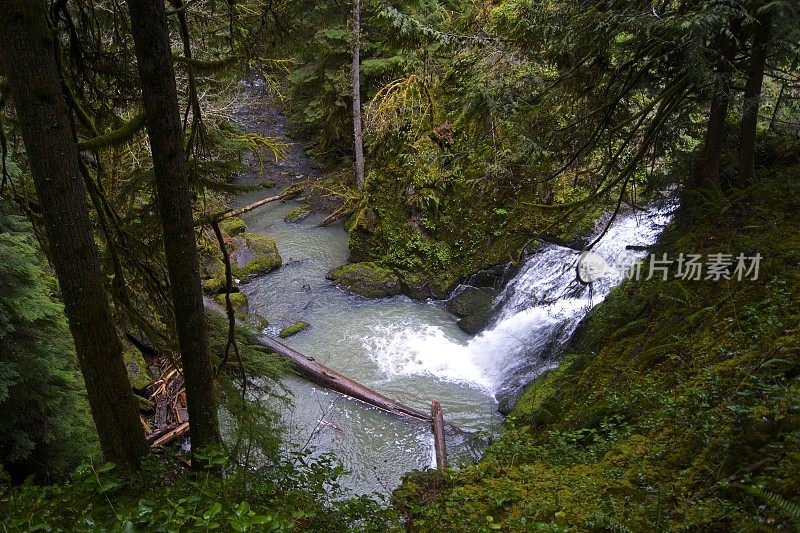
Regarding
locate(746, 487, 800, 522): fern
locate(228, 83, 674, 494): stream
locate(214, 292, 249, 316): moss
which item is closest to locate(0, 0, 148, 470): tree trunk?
locate(746, 487, 800, 522): fern

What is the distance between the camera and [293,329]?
35.9ft

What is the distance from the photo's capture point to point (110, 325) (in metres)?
3.30

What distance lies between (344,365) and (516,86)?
6452mm

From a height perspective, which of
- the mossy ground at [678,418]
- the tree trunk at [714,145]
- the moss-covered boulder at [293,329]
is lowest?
the moss-covered boulder at [293,329]

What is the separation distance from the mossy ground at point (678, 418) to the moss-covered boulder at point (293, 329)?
6043 mm

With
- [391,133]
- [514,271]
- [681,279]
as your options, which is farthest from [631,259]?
[391,133]

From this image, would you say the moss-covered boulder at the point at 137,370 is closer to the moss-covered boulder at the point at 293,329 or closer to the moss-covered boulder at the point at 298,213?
the moss-covered boulder at the point at 293,329

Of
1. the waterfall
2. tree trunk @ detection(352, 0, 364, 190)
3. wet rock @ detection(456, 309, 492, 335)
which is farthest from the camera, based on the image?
tree trunk @ detection(352, 0, 364, 190)

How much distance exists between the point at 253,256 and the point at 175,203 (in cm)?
1051

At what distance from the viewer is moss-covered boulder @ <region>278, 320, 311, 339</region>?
427 inches

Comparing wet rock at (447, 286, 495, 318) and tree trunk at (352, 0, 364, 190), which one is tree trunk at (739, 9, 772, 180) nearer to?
wet rock at (447, 286, 495, 318)

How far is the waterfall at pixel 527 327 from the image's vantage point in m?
9.31

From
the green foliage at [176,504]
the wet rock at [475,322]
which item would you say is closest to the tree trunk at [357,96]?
the wet rock at [475,322]

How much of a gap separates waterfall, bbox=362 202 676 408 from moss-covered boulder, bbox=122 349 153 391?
4.30 meters
